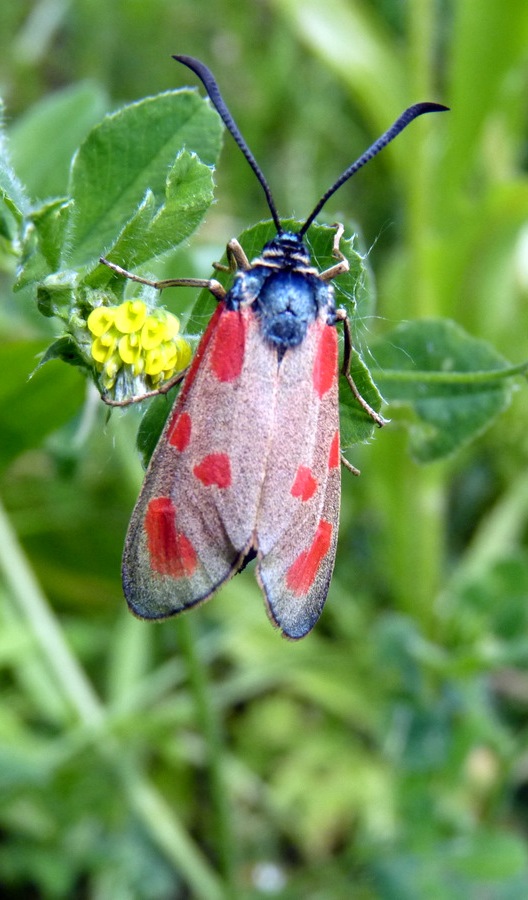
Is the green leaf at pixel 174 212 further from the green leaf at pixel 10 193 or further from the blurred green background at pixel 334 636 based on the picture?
the blurred green background at pixel 334 636

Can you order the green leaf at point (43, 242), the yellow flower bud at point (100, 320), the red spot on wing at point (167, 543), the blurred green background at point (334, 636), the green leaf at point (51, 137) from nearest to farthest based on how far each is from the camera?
the green leaf at point (43, 242), the yellow flower bud at point (100, 320), the red spot on wing at point (167, 543), the green leaf at point (51, 137), the blurred green background at point (334, 636)

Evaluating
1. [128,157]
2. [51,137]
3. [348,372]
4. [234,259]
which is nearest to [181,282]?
[234,259]

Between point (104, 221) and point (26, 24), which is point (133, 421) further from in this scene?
point (26, 24)

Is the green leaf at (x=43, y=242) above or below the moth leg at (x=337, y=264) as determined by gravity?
above

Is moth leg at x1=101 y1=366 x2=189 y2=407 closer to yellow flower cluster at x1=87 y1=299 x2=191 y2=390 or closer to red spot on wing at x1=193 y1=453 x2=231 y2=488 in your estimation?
yellow flower cluster at x1=87 y1=299 x2=191 y2=390

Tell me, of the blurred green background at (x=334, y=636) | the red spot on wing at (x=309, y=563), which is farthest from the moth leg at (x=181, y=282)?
the blurred green background at (x=334, y=636)

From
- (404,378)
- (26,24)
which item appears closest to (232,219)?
(26,24)
